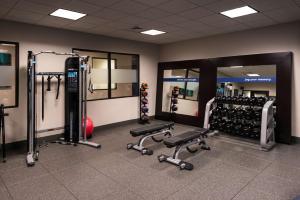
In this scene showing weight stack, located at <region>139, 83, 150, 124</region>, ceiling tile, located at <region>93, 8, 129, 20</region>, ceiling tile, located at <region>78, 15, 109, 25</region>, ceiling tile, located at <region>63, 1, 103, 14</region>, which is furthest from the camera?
weight stack, located at <region>139, 83, 150, 124</region>

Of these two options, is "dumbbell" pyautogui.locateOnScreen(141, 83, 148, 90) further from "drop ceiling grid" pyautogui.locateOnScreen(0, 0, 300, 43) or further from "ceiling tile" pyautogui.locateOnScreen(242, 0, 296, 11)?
"ceiling tile" pyautogui.locateOnScreen(242, 0, 296, 11)

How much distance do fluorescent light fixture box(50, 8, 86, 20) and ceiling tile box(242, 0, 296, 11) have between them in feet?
9.83

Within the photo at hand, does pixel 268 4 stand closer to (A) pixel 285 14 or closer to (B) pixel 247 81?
(A) pixel 285 14

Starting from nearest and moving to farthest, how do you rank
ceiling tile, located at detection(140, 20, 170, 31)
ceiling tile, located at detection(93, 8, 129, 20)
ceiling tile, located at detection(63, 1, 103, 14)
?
ceiling tile, located at detection(63, 1, 103, 14), ceiling tile, located at detection(93, 8, 129, 20), ceiling tile, located at detection(140, 20, 170, 31)

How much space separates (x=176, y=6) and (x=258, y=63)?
8.81 feet

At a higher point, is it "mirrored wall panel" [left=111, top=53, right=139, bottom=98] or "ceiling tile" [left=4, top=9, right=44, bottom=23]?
"ceiling tile" [left=4, top=9, right=44, bottom=23]

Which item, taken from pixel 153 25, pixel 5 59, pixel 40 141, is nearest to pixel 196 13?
pixel 153 25

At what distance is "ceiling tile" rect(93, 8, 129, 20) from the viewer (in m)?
3.94

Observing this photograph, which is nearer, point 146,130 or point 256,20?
point 146,130

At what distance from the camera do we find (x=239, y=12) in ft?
13.2

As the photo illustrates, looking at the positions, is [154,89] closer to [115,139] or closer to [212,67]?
[212,67]

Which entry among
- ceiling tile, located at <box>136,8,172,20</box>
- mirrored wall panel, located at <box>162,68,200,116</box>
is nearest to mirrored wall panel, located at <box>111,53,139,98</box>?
mirrored wall panel, located at <box>162,68,200,116</box>

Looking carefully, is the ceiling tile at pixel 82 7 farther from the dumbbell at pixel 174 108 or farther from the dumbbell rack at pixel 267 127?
the dumbbell at pixel 174 108

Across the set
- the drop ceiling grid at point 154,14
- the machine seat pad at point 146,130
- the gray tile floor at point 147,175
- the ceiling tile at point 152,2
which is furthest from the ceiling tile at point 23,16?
the machine seat pad at point 146,130
